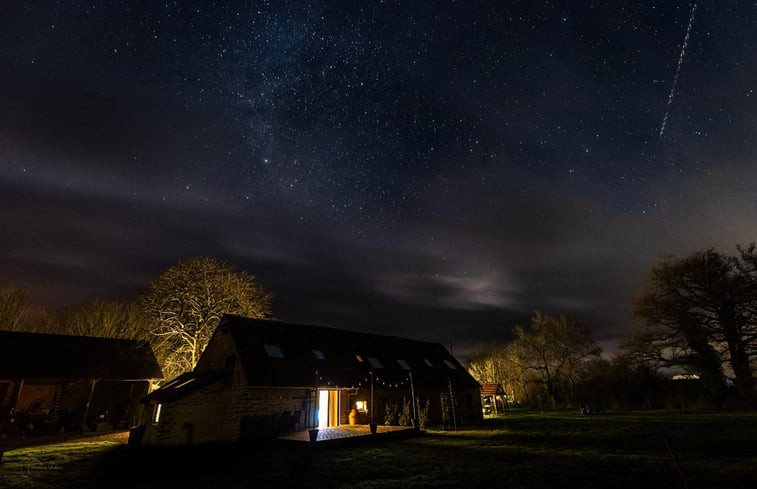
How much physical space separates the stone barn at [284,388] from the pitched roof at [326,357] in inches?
2.7

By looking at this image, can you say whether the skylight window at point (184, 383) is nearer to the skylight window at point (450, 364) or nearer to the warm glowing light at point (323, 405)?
the warm glowing light at point (323, 405)

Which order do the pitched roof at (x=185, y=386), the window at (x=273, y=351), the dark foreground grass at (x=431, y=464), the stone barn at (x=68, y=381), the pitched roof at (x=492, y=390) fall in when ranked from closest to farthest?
1. the dark foreground grass at (x=431, y=464)
2. the pitched roof at (x=185, y=386)
3. the window at (x=273, y=351)
4. the stone barn at (x=68, y=381)
5. the pitched roof at (x=492, y=390)

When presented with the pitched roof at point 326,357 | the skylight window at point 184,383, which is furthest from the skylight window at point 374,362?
the skylight window at point 184,383

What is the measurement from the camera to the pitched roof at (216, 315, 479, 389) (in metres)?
20.3

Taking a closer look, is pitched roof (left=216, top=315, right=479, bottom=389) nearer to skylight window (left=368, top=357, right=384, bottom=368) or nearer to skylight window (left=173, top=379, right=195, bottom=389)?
skylight window (left=368, top=357, right=384, bottom=368)

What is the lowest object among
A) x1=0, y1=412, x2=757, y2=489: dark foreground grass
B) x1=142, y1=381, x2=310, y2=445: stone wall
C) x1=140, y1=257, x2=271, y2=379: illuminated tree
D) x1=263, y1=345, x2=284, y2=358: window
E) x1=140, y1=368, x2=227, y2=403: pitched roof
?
x1=0, y1=412, x2=757, y2=489: dark foreground grass

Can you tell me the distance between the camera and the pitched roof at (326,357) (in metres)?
20.3

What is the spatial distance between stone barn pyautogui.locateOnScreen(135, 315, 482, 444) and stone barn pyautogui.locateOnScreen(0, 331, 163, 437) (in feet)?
21.1

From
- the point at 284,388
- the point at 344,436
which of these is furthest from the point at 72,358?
the point at 344,436

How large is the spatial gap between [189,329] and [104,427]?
7.82 metres

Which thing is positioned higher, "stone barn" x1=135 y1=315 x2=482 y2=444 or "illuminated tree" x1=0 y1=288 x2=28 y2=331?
"illuminated tree" x1=0 y1=288 x2=28 y2=331

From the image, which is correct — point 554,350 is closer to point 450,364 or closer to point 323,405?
point 450,364

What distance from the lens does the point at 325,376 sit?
2202cm

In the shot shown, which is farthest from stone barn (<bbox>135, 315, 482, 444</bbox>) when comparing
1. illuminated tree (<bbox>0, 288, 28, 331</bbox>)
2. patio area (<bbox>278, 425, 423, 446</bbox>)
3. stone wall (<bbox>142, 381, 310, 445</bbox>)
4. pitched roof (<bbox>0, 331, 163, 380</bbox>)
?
illuminated tree (<bbox>0, 288, 28, 331</bbox>)
